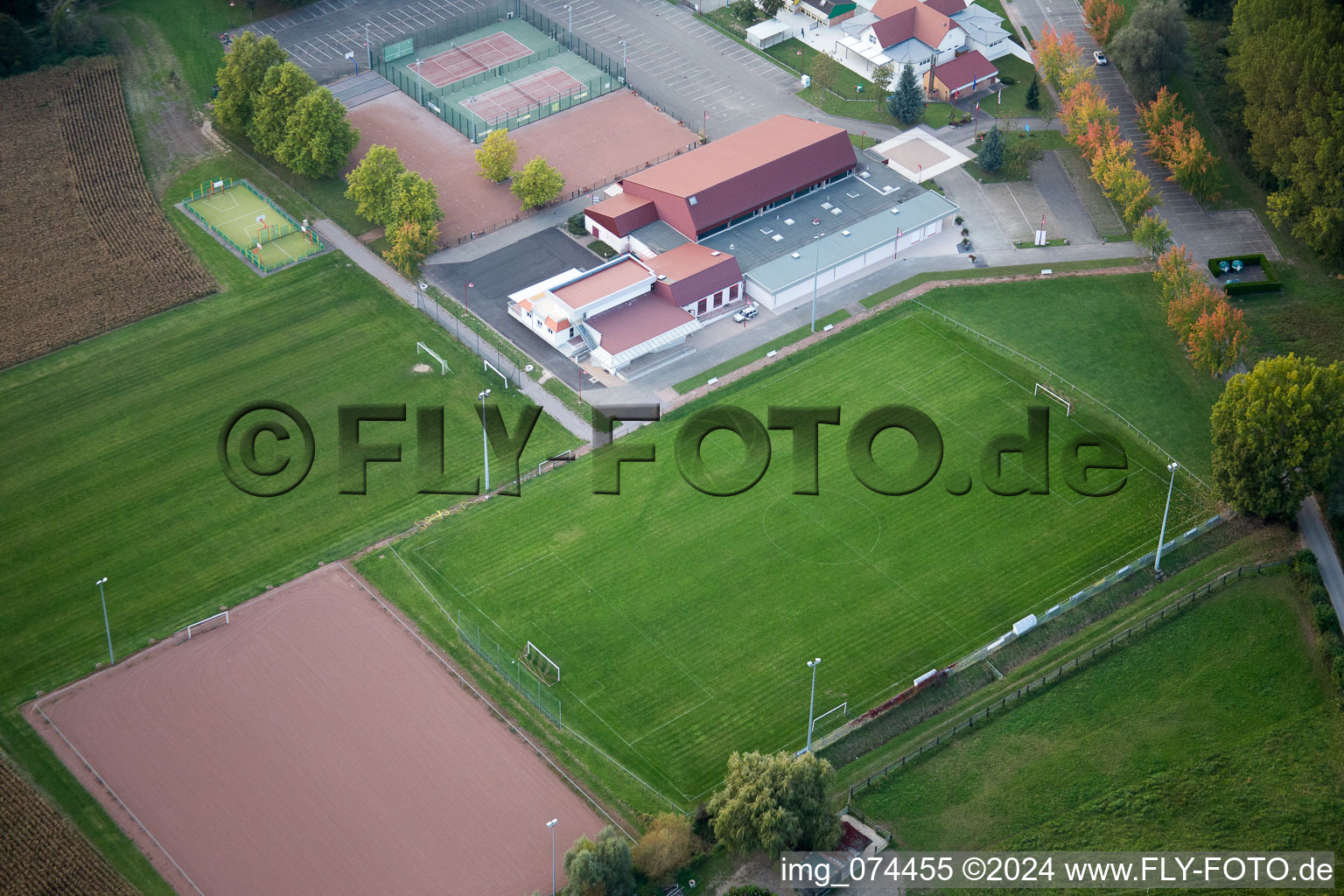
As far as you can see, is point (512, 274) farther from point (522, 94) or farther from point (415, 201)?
point (522, 94)

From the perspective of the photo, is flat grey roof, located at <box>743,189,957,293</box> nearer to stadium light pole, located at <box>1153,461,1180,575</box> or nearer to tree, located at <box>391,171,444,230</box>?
tree, located at <box>391,171,444,230</box>

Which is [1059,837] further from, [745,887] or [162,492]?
[162,492]

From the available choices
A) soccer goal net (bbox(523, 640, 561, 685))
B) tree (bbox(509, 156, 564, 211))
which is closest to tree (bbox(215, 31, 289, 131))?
tree (bbox(509, 156, 564, 211))

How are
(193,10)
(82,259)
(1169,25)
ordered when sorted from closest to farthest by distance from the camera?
1. (82,259)
2. (1169,25)
3. (193,10)

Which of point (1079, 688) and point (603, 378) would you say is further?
point (603, 378)

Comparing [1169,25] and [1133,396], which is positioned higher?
[1169,25]

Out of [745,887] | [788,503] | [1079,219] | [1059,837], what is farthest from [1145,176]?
[745,887]

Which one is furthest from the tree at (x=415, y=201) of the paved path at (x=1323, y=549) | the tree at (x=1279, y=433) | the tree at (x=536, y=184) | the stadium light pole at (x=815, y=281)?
the paved path at (x=1323, y=549)

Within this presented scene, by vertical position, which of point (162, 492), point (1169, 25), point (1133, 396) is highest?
point (1169, 25)
